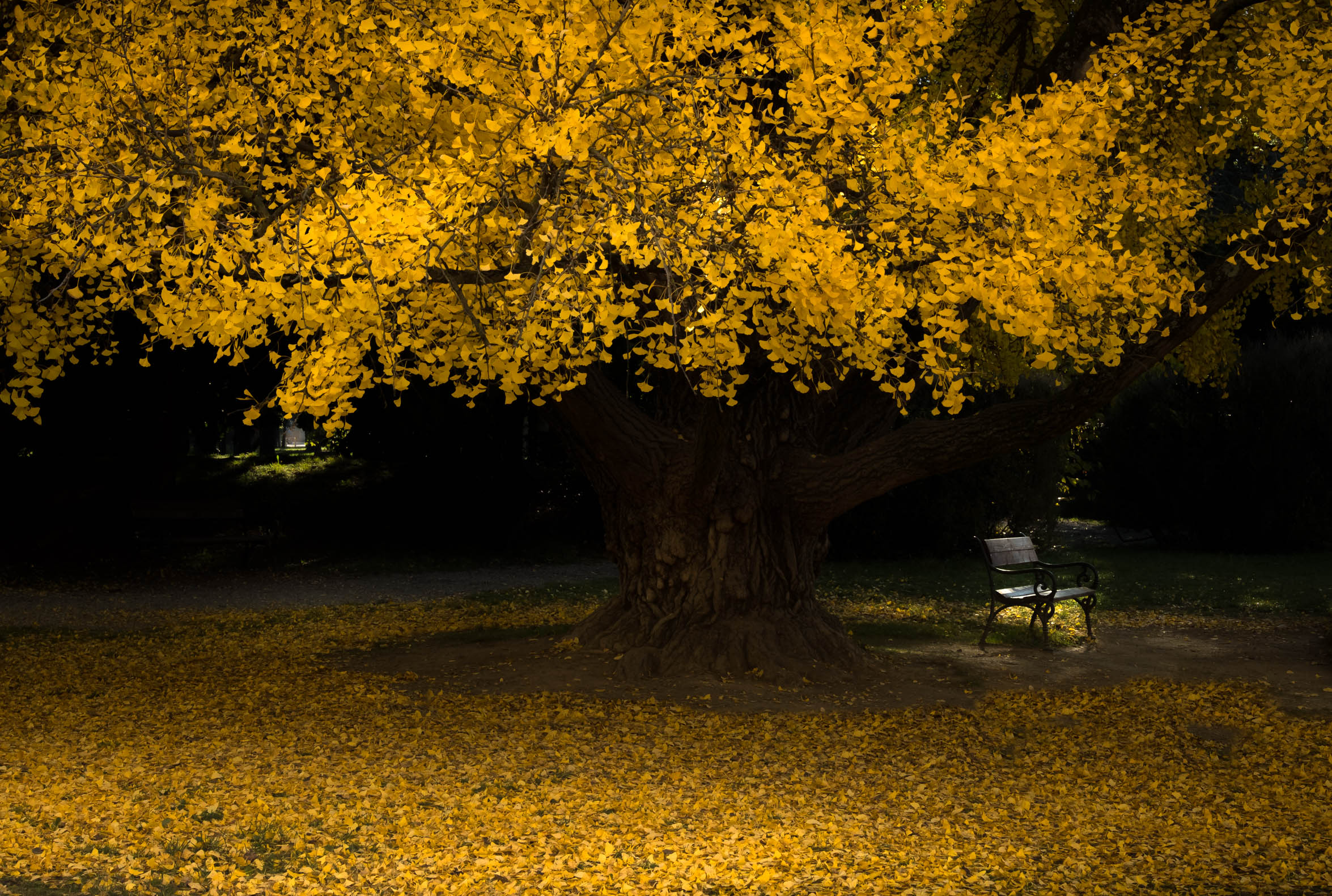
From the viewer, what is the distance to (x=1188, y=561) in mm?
15617

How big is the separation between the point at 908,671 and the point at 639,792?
3.30 m

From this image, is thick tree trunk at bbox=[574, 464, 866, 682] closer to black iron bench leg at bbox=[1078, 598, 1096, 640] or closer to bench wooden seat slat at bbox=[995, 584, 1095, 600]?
bench wooden seat slat at bbox=[995, 584, 1095, 600]

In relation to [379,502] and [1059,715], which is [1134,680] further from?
[379,502]

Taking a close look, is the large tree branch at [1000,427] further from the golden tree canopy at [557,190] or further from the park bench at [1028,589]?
the park bench at [1028,589]

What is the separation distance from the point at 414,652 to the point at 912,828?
4813mm

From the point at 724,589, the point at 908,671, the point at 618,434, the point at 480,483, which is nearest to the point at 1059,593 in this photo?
the point at 908,671

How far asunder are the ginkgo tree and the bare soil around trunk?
0.40 meters

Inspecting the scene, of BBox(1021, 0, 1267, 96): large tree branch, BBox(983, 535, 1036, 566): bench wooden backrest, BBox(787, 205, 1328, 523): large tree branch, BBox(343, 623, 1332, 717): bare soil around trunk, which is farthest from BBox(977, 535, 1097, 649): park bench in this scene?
BBox(1021, 0, 1267, 96): large tree branch

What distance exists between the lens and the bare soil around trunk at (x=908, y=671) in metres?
7.07

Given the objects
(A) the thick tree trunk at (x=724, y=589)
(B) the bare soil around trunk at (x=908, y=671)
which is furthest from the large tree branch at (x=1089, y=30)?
(B) the bare soil around trunk at (x=908, y=671)

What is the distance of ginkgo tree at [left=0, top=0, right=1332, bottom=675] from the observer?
4.73m

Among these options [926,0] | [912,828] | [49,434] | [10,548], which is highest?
[926,0]

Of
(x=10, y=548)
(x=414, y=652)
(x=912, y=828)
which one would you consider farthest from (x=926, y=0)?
(x=10, y=548)

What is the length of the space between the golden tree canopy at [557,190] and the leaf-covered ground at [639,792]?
1.69m
